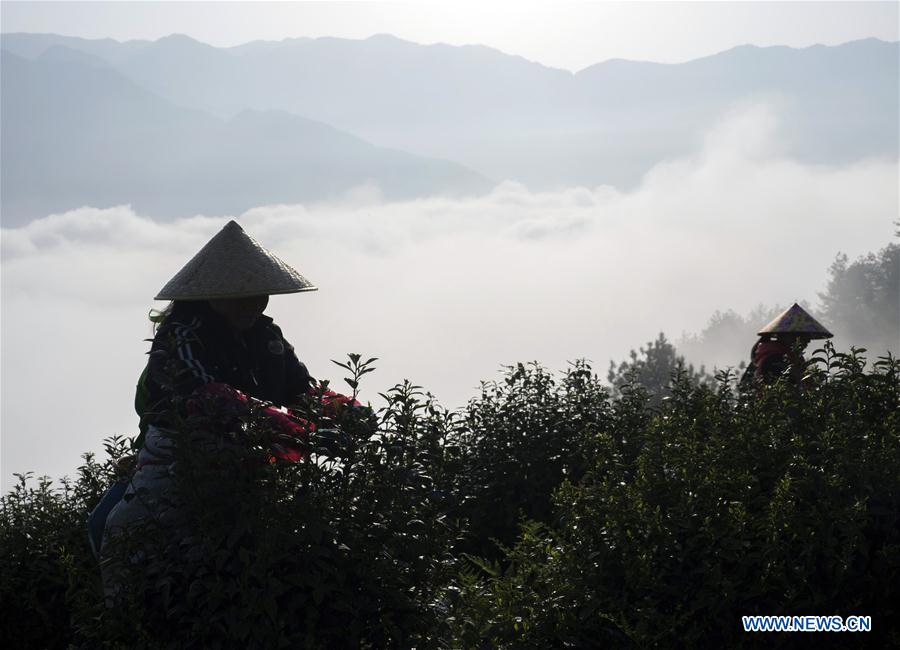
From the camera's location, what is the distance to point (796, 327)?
33.9 feet

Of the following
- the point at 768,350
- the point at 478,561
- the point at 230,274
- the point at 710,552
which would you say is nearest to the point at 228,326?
the point at 230,274

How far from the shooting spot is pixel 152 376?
14.9 ft

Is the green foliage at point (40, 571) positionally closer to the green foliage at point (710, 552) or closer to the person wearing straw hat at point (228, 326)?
the person wearing straw hat at point (228, 326)

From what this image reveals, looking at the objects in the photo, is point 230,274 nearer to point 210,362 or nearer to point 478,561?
point 210,362

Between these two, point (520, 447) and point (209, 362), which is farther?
point (520, 447)

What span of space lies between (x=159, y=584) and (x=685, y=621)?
2.51m

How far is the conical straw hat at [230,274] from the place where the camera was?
5.00 m

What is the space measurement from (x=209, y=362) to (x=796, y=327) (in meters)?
7.59

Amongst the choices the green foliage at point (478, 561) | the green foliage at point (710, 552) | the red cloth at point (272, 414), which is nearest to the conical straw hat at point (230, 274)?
the red cloth at point (272, 414)

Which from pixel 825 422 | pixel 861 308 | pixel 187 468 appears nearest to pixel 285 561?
pixel 187 468

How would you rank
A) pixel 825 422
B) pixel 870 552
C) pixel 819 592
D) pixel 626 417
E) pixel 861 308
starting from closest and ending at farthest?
pixel 819 592 → pixel 870 552 → pixel 825 422 → pixel 626 417 → pixel 861 308

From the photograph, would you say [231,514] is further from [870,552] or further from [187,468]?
[870,552]

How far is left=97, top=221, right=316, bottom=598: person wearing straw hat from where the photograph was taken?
4391mm

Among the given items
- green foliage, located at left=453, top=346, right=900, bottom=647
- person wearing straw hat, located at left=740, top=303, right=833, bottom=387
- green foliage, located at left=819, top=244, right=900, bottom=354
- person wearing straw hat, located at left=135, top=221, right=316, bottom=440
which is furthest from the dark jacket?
green foliage, located at left=819, top=244, right=900, bottom=354
